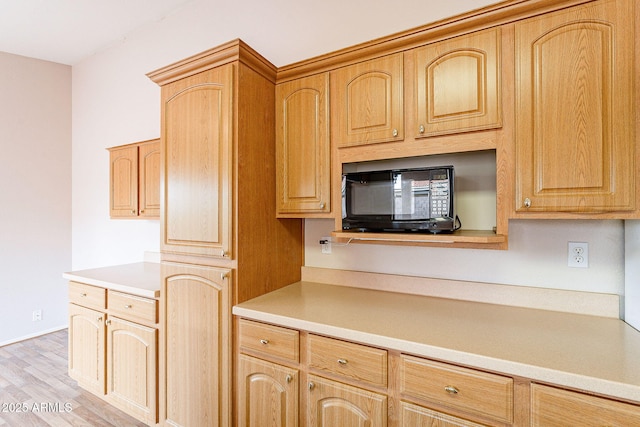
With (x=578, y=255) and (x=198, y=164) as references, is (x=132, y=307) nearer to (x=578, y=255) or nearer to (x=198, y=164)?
(x=198, y=164)

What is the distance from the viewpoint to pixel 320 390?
139 cm

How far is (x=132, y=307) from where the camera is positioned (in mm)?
2055

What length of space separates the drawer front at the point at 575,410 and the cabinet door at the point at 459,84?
40.3 inches

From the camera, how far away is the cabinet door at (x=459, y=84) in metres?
1.38

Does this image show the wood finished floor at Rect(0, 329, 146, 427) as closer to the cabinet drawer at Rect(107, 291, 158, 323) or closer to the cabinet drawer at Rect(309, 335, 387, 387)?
the cabinet drawer at Rect(107, 291, 158, 323)

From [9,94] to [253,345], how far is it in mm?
4049

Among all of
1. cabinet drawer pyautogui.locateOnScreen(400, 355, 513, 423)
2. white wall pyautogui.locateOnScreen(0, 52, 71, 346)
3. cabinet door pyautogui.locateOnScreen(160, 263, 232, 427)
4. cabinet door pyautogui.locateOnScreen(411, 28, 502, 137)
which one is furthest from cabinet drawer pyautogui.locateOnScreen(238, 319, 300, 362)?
white wall pyautogui.locateOnScreen(0, 52, 71, 346)

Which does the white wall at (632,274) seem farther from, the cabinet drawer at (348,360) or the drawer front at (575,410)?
the cabinet drawer at (348,360)

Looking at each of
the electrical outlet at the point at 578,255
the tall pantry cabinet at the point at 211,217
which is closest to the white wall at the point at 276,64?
the electrical outlet at the point at 578,255

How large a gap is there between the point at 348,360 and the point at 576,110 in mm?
1356

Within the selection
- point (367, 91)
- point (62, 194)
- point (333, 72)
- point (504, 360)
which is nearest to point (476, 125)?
point (367, 91)

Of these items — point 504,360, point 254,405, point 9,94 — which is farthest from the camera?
point 9,94

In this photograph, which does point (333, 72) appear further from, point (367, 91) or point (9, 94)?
point (9, 94)

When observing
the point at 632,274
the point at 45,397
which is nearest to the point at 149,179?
the point at 45,397
